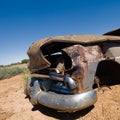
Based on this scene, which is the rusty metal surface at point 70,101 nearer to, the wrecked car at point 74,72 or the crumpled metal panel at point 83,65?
the wrecked car at point 74,72

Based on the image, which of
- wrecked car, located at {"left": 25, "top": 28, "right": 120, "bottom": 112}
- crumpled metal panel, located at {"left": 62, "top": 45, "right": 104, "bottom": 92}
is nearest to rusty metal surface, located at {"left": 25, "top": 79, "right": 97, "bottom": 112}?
wrecked car, located at {"left": 25, "top": 28, "right": 120, "bottom": 112}

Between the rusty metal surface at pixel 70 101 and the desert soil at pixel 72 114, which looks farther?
the desert soil at pixel 72 114

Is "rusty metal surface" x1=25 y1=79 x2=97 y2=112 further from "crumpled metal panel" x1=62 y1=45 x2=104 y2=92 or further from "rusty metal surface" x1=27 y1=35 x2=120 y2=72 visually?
"rusty metal surface" x1=27 y1=35 x2=120 y2=72

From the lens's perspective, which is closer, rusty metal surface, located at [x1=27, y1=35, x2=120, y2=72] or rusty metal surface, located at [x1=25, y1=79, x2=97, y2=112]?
rusty metal surface, located at [x1=25, y1=79, x2=97, y2=112]

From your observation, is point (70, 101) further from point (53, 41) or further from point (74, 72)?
point (53, 41)

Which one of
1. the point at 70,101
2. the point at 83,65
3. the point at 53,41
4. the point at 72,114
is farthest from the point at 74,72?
the point at 72,114

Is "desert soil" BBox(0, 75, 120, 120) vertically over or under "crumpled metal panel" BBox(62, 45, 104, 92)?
under

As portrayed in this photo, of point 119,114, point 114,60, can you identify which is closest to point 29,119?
point 119,114

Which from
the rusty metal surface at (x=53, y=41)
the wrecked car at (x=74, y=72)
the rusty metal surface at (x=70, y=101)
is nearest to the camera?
the rusty metal surface at (x=70, y=101)

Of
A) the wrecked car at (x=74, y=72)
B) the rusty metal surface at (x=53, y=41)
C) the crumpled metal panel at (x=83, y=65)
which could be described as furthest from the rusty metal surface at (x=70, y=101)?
the rusty metal surface at (x=53, y=41)

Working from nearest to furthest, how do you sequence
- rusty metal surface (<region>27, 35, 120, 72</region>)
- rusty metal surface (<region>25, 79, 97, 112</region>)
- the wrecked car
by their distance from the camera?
rusty metal surface (<region>25, 79, 97, 112</region>) < the wrecked car < rusty metal surface (<region>27, 35, 120, 72</region>)

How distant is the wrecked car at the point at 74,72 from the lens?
5.04 metres

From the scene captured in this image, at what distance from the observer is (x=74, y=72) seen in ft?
16.9

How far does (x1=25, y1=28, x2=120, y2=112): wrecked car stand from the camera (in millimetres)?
5035
